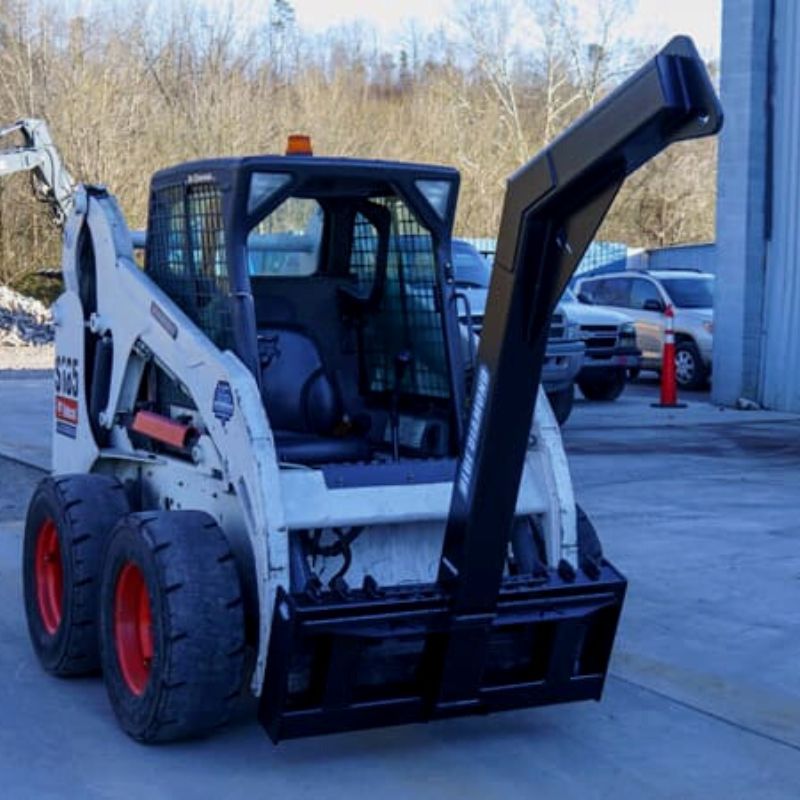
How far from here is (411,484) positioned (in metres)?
5.91

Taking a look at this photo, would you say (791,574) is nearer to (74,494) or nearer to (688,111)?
(74,494)

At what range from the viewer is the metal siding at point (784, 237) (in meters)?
17.9

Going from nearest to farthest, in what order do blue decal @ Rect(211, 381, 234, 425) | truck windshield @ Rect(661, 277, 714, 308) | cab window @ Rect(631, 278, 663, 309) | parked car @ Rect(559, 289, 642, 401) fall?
blue decal @ Rect(211, 381, 234, 425)
parked car @ Rect(559, 289, 642, 401)
truck windshield @ Rect(661, 277, 714, 308)
cab window @ Rect(631, 278, 663, 309)

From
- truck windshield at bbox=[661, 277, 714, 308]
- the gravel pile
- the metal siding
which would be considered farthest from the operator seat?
the gravel pile

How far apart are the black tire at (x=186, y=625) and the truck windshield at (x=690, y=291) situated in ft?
55.0

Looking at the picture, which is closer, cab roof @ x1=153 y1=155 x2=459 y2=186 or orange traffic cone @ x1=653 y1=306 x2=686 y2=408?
cab roof @ x1=153 y1=155 x2=459 y2=186

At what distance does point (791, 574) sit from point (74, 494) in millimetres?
4413

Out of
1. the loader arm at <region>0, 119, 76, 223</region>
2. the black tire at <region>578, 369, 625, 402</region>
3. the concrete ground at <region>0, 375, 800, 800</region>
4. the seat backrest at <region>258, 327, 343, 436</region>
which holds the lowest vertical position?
the concrete ground at <region>0, 375, 800, 800</region>

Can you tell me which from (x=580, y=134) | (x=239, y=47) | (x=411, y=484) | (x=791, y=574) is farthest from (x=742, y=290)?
(x=239, y=47)

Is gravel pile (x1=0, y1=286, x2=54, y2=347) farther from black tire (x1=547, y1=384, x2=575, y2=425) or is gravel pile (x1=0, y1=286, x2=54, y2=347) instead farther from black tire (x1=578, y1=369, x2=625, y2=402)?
black tire (x1=547, y1=384, x2=575, y2=425)

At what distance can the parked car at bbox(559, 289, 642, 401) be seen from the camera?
18031 mm

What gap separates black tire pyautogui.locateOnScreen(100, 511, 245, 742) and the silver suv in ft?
52.6

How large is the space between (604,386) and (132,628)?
1368cm

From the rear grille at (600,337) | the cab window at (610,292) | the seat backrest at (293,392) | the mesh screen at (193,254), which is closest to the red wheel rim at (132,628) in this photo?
the mesh screen at (193,254)
